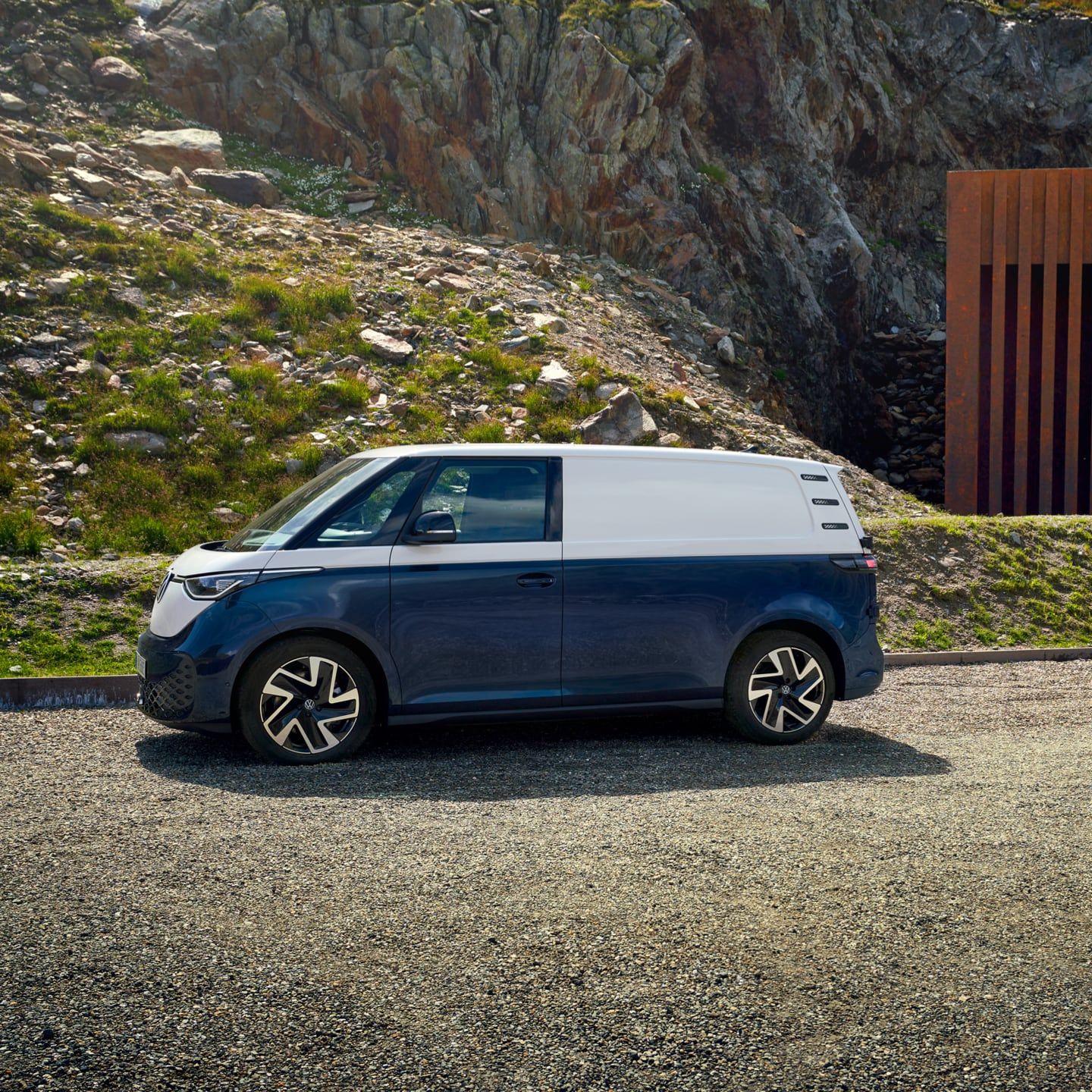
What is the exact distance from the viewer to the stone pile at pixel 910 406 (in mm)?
32719

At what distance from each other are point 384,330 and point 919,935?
57.8 feet

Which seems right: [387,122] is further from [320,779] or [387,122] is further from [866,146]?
[320,779]

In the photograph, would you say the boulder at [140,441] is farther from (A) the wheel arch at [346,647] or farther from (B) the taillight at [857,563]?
(B) the taillight at [857,563]

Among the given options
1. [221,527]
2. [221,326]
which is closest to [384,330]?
[221,326]

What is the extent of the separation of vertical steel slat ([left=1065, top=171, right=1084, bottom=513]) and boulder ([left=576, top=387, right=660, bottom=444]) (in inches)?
461

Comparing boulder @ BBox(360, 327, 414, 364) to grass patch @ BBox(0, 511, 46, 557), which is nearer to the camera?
grass patch @ BBox(0, 511, 46, 557)

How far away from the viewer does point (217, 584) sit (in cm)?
664

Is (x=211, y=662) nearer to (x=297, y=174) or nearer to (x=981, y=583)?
(x=981, y=583)

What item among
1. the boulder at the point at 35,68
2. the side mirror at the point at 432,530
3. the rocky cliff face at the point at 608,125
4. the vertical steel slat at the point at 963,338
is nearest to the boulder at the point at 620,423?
the vertical steel slat at the point at 963,338

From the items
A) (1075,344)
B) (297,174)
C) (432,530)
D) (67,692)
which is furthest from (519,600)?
(297,174)

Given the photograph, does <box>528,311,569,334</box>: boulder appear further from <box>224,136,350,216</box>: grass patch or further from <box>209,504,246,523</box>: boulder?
<box>209,504,246,523</box>: boulder

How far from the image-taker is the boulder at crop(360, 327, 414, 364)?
64.1 feet

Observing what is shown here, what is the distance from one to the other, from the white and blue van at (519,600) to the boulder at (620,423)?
10.7 meters

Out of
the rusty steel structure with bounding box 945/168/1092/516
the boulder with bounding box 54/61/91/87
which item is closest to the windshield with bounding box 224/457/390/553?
the rusty steel structure with bounding box 945/168/1092/516
